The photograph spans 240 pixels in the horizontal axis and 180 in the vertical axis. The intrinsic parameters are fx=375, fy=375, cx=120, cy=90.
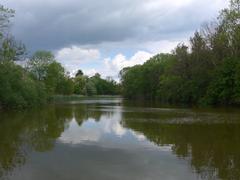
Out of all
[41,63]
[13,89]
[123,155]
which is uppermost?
[41,63]

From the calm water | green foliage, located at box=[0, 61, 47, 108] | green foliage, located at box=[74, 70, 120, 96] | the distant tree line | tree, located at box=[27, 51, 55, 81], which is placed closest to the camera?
the calm water

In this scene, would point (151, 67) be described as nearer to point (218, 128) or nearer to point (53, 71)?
point (53, 71)

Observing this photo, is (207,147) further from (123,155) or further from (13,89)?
(13,89)

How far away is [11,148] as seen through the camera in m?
17.3

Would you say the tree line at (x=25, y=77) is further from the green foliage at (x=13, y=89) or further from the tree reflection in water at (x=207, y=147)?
the tree reflection in water at (x=207, y=147)

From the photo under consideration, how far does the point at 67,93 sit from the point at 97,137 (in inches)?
4468

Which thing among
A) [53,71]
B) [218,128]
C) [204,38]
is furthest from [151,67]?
[218,128]

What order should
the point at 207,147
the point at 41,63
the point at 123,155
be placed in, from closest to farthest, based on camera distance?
the point at 123,155 → the point at 207,147 → the point at 41,63

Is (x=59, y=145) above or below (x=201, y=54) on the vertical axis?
below

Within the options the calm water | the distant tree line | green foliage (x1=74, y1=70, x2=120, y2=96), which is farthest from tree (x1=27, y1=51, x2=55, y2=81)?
the calm water

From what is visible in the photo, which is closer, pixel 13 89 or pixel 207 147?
pixel 207 147

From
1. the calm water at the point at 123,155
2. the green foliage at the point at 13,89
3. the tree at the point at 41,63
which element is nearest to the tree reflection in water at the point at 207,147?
the calm water at the point at 123,155

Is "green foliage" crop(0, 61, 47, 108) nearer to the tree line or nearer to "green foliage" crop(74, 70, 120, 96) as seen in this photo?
the tree line

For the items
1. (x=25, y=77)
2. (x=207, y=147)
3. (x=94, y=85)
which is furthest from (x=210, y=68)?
(x=94, y=85)
